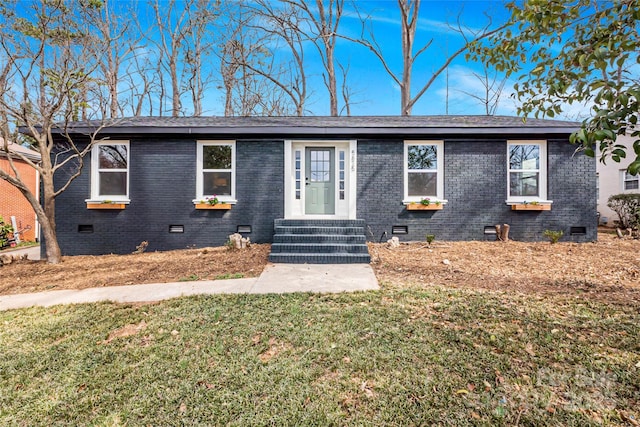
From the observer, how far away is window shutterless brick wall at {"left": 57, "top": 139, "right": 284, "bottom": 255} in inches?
288

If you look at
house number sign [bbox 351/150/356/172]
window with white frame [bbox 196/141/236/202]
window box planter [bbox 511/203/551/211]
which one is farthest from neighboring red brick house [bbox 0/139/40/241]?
window box planter [bbox 511/203/551/211]

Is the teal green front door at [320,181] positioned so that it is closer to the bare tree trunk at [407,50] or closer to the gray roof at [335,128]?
the gray roof at [335,128]

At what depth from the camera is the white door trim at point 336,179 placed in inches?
290

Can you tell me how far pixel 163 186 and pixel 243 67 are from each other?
10.9 m

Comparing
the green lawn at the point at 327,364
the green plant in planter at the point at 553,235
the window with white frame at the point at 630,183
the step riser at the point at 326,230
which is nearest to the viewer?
the green lawn at the point at 327,364

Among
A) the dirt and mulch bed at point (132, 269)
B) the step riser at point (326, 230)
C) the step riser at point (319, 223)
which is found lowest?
the dirt and mulch bed at point (132, 269)

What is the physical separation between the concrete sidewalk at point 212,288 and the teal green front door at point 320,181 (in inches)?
120

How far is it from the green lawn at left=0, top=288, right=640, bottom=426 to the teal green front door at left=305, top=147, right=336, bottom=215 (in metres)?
4.40

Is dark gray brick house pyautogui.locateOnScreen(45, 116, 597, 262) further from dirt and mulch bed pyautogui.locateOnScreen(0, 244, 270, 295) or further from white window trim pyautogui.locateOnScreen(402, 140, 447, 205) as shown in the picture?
dirt and mulch bed pyautogui.locateOnScreen(0, 244, 270, 295)

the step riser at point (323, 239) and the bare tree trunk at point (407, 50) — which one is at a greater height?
the bare tree trunk at point (407, 50)

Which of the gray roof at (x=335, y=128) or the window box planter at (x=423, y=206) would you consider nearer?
the gray roof at (x=335, y=128)

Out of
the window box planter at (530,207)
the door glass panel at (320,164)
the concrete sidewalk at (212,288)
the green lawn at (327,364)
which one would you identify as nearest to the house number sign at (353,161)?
the door glass panel at (320,164)

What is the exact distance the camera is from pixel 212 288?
13.9ft

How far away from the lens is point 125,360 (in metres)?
2.51
